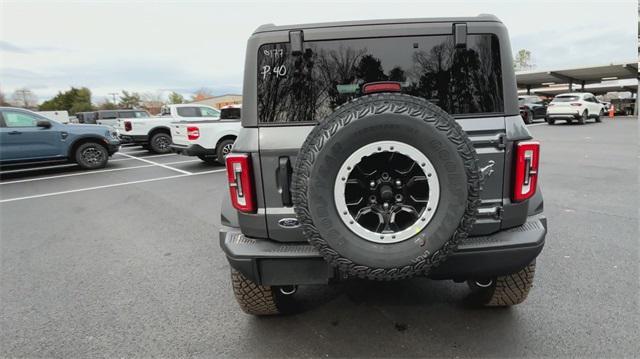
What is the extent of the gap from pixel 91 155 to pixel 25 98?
92888mm

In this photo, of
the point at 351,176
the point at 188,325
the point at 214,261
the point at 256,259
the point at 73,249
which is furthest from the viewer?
the point at 73,249

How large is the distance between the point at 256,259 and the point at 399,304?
49.5 inches

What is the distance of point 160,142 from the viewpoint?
13.8m

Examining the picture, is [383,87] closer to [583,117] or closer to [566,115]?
[566,115]

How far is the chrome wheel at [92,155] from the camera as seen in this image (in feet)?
34.0

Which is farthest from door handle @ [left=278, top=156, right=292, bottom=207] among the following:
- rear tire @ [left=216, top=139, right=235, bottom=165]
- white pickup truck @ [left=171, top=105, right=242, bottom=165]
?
rear tire @ [left=216, top=139, right=235, bottom=165]

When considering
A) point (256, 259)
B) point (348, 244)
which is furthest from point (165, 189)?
point (348, 244)

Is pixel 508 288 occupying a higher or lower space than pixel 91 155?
lower

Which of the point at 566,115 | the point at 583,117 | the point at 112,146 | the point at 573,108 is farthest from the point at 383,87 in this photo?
the point at 583,117

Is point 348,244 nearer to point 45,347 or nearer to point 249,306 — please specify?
point 249,306

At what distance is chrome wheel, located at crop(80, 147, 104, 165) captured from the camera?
10.4 metres

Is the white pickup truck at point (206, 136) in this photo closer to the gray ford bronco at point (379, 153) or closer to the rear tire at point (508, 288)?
the gray ford bronco at point (379, 153)

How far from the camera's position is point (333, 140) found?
189cm

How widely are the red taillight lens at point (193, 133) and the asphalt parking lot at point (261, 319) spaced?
15.1 feet
